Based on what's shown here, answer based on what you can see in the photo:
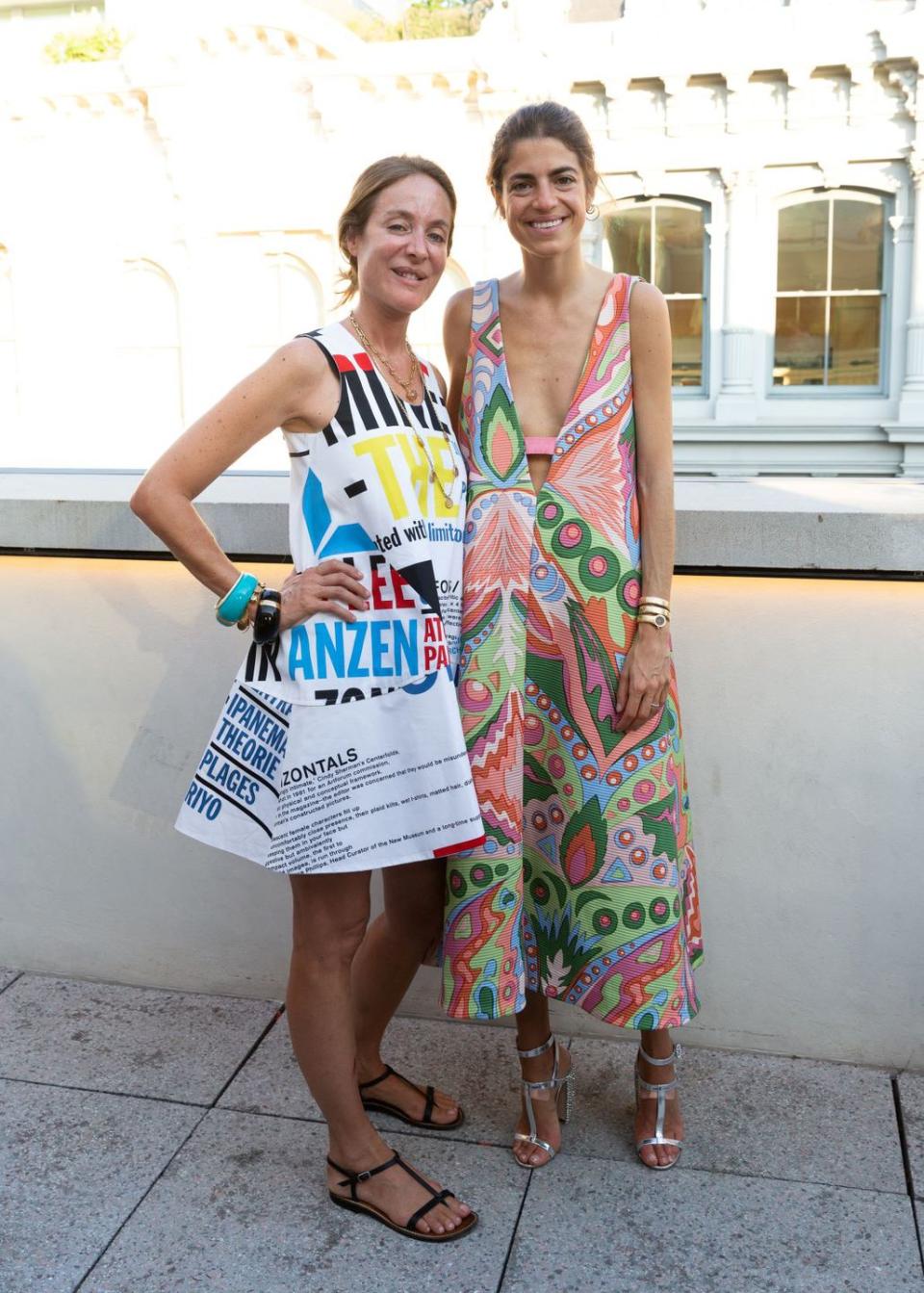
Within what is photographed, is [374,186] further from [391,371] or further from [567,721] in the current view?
[567,721]

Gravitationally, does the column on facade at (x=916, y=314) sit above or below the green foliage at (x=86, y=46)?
below

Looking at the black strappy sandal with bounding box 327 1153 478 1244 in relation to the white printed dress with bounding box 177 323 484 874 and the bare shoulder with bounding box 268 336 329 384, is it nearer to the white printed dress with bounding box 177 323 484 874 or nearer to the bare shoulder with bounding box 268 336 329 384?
the white printed dress with bounding box 177 323 484 874

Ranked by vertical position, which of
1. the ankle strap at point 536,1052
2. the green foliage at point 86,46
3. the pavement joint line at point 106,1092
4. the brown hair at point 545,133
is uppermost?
the green foliage at point 86,46

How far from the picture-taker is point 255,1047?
108 inches

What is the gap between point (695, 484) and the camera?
307cm

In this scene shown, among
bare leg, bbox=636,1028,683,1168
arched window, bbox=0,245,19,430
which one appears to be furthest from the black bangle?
arched window, bbox=0,245,19,430

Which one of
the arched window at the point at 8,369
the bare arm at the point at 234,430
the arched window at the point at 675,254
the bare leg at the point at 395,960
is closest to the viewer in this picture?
the bare arm at the point at 234,430

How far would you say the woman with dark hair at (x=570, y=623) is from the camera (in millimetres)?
2082

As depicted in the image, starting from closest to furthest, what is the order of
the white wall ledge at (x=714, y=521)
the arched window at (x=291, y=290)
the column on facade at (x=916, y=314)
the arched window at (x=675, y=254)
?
the white wall ledge at (x=714, y=521)
the column on facade at (x=916, y=314)
the arched window at (x=675, y=254)
the arched window at (x=291, y=290)

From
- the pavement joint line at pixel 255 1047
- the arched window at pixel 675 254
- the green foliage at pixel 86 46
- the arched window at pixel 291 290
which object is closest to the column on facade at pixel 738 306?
the arched window at pixel 675 254

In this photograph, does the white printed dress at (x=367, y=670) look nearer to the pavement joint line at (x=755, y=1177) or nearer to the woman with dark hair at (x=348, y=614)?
the woman with dark hair at (x=348, y=614)

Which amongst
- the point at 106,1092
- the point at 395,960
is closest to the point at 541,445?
the point at 395,960

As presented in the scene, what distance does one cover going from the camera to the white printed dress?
1.94m

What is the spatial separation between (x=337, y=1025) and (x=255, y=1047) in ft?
2.38
